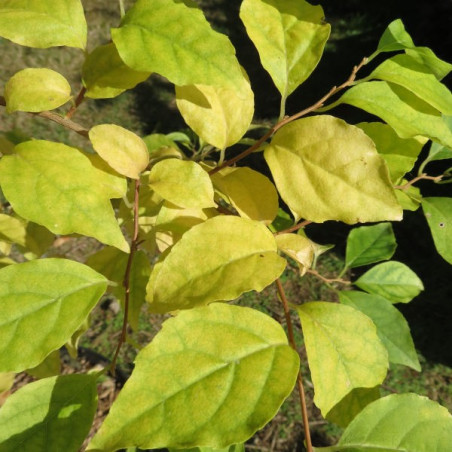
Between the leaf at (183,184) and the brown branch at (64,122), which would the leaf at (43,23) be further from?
the leaf at (183,184)

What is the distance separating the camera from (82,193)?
0.61 meters

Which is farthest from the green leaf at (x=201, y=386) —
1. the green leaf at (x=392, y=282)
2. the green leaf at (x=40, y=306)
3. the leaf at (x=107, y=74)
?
the green leaf at (x=392, y=282)

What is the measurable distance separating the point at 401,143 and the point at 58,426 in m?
0.65

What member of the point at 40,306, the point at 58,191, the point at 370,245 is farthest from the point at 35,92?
the point at 370,245

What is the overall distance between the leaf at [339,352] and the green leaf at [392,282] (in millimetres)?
468

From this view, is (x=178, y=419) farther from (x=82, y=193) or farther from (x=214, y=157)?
(x=214, y=157)

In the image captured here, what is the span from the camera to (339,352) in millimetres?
634

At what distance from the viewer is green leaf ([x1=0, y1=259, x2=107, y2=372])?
0.54 m

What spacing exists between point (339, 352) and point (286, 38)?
0.44m

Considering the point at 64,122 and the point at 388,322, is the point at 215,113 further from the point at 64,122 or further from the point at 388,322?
the point at 388,322

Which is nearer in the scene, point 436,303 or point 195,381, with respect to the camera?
point 195,381

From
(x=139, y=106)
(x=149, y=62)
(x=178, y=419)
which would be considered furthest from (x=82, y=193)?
(x=139, y=106)

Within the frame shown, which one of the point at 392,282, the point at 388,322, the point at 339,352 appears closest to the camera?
the point at 339,352

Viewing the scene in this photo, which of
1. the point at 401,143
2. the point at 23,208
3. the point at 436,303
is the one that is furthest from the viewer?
the point at 436,303
